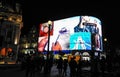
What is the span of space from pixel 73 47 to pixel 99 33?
50.2ft

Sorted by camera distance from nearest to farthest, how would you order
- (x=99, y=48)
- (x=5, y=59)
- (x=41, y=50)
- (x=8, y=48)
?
(x=5, y=59), (x=8, y=48), (x=99, y=48), (x=41, y=50)

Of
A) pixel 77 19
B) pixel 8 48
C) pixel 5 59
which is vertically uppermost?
pixel 77 19

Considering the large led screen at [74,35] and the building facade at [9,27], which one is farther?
the large led screen at [74,35]

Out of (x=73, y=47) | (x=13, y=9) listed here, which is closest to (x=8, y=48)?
(x=13, y=9)

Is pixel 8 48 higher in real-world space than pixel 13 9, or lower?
lower

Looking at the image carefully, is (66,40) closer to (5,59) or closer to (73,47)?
(73,47)

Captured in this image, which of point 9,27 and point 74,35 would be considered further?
point 74,35

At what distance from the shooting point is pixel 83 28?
60.9 m

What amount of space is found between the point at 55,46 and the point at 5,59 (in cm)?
2949

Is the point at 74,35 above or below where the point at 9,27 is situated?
below

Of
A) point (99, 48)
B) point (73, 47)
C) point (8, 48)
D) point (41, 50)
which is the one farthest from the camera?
point (41, 50)

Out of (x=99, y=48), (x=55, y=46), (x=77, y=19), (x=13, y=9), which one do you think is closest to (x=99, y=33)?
(x=99, y=48)

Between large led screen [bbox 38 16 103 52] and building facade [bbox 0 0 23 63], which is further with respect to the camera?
large led screen [bbox 38 16 103 52]

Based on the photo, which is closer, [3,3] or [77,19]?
[3,3]
